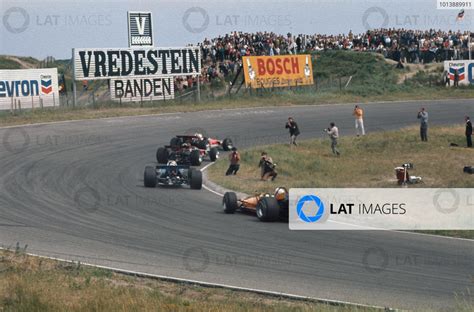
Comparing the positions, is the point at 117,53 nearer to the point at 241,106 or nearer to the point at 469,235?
the point at 241,106

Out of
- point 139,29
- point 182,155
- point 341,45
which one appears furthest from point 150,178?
point 341,45

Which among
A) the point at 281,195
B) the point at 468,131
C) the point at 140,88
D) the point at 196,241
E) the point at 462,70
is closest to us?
the point at 196,241

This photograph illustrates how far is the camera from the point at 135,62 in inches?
1866

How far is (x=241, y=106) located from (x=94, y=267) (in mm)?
32586

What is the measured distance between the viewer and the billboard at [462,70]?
54.0 metres

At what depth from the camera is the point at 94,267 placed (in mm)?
15477

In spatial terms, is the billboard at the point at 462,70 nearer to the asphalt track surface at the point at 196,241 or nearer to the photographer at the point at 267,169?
the asphalt track surface at the point at 196,241

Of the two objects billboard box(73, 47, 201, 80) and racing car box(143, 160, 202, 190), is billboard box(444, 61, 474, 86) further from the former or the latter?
racing car box(143, 160, 202, 190)

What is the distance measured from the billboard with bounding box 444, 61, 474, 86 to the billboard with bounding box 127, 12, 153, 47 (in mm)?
18340

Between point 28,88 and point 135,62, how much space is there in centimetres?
636

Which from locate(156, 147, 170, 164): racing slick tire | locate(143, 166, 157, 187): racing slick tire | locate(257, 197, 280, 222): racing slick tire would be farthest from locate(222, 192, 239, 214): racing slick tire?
locate(156, 147, 170, 164): racing slick tire

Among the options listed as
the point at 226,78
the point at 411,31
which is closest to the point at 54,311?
the point at 226,78

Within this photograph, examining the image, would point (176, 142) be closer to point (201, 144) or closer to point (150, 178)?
point (201, 144)

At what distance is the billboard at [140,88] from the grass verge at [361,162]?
13601 mm
